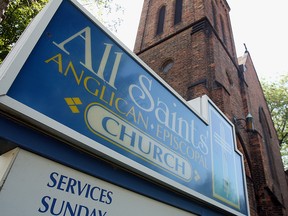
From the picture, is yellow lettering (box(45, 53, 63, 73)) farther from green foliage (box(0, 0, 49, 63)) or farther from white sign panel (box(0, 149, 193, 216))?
green foliage (box(0, 0, 49, 63))

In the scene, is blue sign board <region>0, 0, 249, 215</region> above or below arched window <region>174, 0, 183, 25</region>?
below

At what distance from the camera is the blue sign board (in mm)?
2049

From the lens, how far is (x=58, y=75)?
7.17 ft

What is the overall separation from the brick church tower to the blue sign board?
12.8 ft

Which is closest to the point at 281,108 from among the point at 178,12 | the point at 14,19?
the point at 178,12

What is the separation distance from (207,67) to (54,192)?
7.26 meters

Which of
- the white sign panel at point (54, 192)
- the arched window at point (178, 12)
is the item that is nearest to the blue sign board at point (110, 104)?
the white sign panel at point (54, 192)

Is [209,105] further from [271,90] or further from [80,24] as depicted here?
[271,90]

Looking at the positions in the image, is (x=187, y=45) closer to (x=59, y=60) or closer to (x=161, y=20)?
(x=161, y=20)

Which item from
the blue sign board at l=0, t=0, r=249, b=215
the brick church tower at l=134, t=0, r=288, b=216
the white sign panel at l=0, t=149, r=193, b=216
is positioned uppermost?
the brick church tower at l=134, t=0, r=288, b=216

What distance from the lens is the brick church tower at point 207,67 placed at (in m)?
8.00

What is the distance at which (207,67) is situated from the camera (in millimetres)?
8242

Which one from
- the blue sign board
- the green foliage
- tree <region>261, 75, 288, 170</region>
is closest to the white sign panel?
the blue sign board

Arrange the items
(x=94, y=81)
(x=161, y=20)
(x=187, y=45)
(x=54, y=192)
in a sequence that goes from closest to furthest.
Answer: (x=54, y=192)
(x=94, y=81)
(x=187, y=45)
(x=161, y=20)
